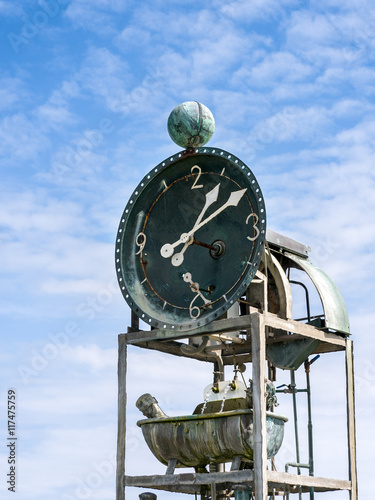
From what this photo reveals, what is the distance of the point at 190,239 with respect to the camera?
2252cm

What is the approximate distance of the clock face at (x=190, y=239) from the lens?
21938mm

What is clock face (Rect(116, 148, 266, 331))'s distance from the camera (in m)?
21.9

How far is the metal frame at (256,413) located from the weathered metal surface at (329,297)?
0.26 m

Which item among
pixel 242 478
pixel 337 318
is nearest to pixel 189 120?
pixel 337 318

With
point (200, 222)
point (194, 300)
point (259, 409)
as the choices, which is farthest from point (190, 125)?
point (259, 409)

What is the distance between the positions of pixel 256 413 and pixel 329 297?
12.0 feet

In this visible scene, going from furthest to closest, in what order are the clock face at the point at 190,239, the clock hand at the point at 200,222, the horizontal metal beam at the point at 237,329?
1. the clock hand at the point at 200,222
2. the clock face at the point at 190,239
3. the horizontal metal beam at the point at 237,329

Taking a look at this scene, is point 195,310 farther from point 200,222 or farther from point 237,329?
point 200,222

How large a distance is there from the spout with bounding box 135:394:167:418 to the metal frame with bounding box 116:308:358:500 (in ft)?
1.12

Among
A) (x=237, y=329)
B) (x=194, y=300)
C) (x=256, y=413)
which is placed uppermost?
(x=194, y=300)

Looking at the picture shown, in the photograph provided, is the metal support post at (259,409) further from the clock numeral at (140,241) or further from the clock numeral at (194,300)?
the clock numeral at (140,241)

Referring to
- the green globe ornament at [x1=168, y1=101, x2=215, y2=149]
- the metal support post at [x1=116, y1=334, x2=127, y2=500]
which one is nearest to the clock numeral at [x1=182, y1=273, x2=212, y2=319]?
the metal support post at [x1=116, y1=334, x2=127, y2=500]

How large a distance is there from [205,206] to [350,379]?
4.55m

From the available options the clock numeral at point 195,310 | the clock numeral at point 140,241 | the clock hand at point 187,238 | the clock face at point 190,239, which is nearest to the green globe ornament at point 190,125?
the clock face at point 190,239
